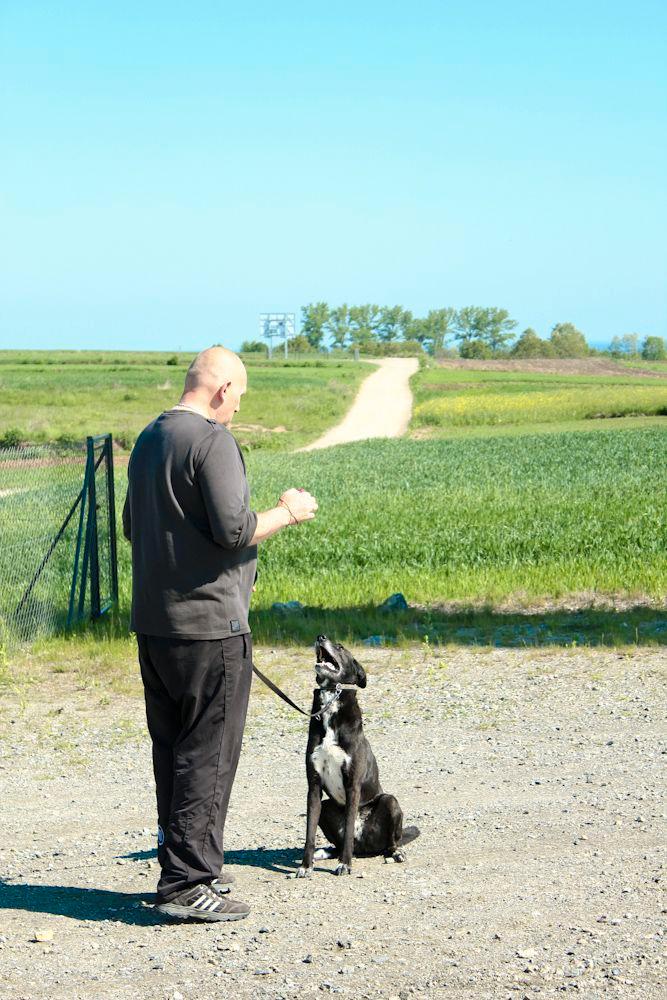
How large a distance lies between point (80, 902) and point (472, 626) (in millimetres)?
7299

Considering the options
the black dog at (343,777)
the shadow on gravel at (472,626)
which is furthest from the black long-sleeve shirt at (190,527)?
the shadow on gravel at (472,626)

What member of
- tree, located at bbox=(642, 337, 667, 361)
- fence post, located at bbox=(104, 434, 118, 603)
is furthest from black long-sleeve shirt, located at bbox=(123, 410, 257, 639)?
tree, located at bbox=(642, 337, 667, 361)

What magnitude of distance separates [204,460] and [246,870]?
6.77 feet

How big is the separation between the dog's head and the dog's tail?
0.92 m

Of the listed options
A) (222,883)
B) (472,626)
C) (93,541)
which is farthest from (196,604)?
(93,541)

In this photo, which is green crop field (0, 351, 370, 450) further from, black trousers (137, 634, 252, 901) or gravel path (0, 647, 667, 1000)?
black trousers (137, 634, 252, 901)

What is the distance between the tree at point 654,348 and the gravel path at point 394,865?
178421mm

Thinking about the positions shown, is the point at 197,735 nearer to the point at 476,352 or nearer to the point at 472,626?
the point at 472,626

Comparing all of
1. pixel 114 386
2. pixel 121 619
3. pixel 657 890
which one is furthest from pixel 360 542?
pixel 114 386

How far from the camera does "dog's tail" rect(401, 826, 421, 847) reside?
561cm

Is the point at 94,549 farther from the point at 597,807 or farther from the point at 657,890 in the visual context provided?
the point at 657,890

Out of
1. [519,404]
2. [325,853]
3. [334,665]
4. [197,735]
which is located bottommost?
[325,853]

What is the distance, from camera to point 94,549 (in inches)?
489

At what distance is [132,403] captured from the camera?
217ft
